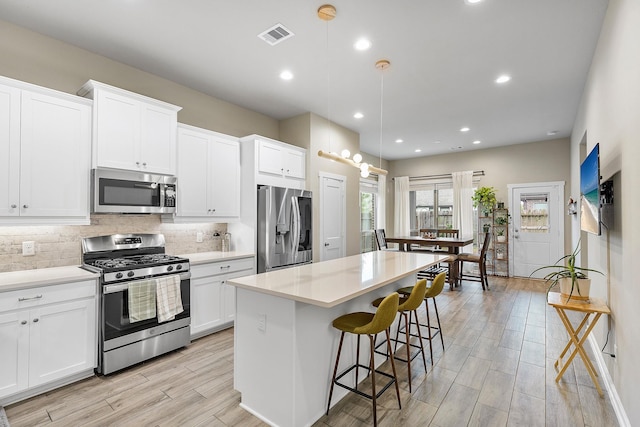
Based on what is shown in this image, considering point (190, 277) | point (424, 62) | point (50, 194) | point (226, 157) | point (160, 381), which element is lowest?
point (160, 381)

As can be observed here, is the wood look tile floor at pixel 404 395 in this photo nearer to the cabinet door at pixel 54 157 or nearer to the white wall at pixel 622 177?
the white wall at pixel 622 177

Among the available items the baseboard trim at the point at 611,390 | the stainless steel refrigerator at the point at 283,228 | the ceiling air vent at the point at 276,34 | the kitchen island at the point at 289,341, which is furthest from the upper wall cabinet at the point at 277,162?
the baseboard trim at the point at 611,390

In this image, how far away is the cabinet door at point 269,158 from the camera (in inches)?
164

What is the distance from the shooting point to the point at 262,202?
160 inches

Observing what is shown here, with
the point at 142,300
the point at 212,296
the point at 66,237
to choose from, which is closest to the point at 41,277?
the point at 66,237

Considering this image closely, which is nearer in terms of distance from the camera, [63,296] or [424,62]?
[63,296]

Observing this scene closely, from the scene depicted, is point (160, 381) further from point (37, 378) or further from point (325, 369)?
point (325, 369)

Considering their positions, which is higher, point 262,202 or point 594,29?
point 594,29

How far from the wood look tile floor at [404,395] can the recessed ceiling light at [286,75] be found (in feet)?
10.1

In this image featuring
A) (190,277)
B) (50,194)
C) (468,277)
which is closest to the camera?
(50,194)

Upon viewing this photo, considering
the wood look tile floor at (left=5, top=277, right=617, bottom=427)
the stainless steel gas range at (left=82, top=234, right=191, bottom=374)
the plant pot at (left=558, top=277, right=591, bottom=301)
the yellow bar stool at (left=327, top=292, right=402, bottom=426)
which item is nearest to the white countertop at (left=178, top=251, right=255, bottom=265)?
the stainless steel gas range at (left=82, top=234, right=191, bottom=374)

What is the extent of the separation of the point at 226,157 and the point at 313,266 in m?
1.99

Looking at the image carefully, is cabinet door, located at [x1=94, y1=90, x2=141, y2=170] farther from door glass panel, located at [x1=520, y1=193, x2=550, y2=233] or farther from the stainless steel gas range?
door glass panel, located at [x1=520, y1=193, x2=550, y2=233]

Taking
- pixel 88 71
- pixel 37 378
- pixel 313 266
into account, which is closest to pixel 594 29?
pixel 313 266
